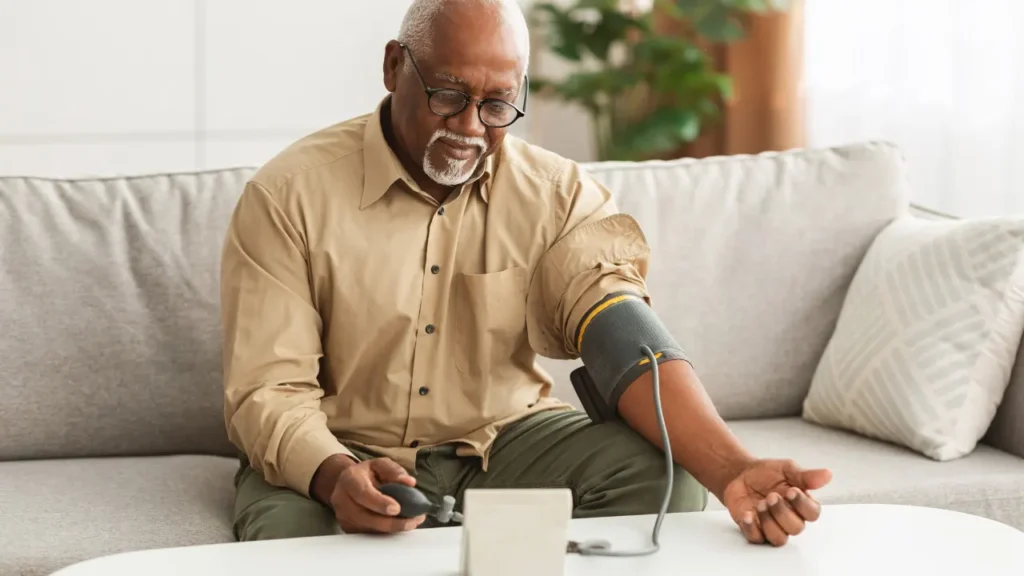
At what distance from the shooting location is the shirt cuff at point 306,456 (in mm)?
1445

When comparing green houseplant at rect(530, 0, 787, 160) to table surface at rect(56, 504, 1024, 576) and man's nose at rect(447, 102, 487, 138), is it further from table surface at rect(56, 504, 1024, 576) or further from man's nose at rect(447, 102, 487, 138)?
table surface at rect(56, 504, 1024, 576)

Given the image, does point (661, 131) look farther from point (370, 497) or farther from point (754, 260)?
point (370, 497)

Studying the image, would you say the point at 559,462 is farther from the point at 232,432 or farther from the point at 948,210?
the point at 948,210

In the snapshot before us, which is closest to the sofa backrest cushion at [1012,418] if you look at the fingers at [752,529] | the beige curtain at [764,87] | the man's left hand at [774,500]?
the man's left hand at [774,500]

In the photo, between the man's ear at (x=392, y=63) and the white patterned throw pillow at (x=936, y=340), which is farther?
the white patterned throw pillow at (x=936, y=340)

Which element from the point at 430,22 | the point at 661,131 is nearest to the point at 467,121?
the point at 430,22

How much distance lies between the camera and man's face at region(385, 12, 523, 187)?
1.54 metres

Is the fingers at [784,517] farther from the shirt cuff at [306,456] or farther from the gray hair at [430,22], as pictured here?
the gray hair at [430,22]

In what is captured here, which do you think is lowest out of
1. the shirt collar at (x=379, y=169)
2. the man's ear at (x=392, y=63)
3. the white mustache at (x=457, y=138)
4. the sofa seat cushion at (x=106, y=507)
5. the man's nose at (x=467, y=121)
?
the sofa seat cushion at (x=106, y=507)

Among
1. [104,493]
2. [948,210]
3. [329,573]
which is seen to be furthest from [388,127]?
[948,210]

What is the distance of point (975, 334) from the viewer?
188cm

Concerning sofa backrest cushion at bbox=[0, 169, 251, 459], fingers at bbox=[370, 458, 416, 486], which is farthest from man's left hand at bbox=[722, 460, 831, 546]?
sofa backrest cushion at bbox=[0, 169, 251, 459]

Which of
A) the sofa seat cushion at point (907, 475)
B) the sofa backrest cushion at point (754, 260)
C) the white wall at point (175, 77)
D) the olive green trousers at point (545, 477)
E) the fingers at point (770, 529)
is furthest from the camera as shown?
the white wall at point (175, 77)

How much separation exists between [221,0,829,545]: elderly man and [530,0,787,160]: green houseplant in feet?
6.64
